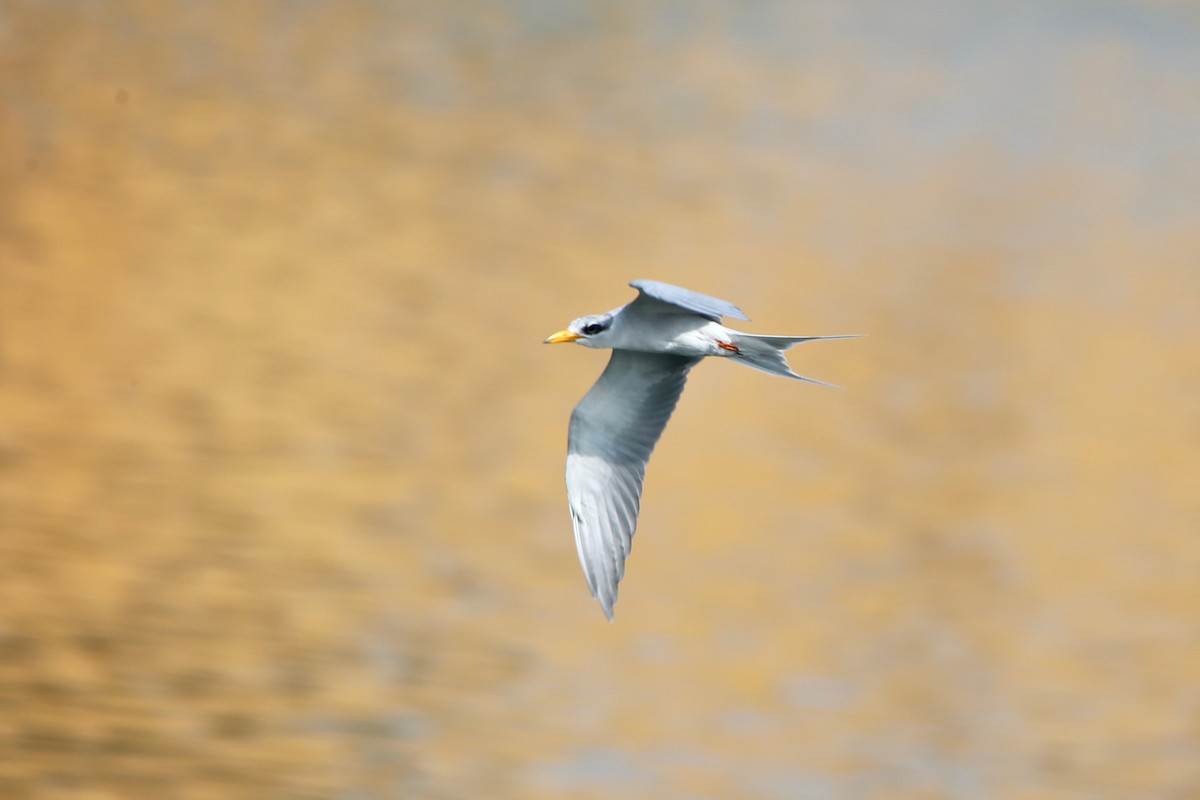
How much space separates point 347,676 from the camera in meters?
11.8

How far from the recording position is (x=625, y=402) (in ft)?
26.7

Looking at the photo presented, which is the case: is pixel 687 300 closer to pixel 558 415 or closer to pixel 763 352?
pixel 763 352

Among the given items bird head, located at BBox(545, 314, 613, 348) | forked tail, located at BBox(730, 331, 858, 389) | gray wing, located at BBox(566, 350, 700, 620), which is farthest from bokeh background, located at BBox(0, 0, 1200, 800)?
forked tail, located at BBox(730, 331, 858, 389)

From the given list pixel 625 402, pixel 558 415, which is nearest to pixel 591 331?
pixel 625 402

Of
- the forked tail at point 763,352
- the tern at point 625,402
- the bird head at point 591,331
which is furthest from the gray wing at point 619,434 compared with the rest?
the forked tail at point 763,352

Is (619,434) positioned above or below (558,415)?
below

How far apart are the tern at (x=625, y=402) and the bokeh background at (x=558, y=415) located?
339 cm

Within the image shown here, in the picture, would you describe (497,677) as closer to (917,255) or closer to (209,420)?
(209,420)

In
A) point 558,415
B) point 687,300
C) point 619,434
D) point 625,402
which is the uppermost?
point 558,415

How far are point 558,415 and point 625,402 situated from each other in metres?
8.84

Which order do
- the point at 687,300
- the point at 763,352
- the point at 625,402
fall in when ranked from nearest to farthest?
1. the point at 687,300
2. the point at 763,352
3. the point at 625,402

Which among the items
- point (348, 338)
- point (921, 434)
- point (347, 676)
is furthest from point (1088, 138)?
point (347, 676)

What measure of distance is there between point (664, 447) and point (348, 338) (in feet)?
10.5

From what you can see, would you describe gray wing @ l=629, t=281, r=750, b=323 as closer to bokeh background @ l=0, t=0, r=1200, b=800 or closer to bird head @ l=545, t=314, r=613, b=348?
bird head @ l=545, t=314, r=613, b=348
